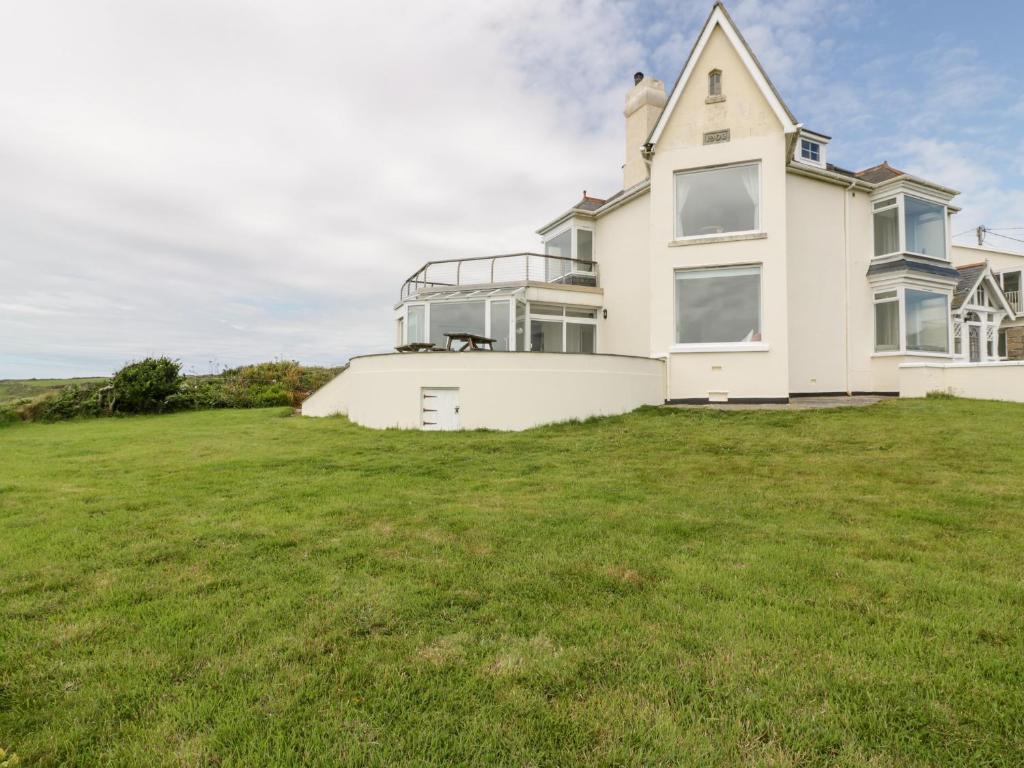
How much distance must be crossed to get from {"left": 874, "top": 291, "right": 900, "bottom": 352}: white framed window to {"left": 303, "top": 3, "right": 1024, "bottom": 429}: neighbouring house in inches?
1.9

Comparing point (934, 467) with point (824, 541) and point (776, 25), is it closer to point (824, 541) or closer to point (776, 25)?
point (824, 541)

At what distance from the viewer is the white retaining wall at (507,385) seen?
12320mm

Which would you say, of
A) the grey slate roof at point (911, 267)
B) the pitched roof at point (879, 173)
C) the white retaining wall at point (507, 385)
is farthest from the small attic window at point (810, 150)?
the white retaining wall at point (507, 385)

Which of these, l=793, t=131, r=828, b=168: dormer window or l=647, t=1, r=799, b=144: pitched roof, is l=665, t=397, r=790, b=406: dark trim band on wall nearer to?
l=647, t=1, r=799, b=144: pitched roof

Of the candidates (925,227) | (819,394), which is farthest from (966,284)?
(819,394)

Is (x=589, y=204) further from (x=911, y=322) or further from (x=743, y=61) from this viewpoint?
(x=911, y=322)

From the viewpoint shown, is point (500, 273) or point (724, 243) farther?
point (500, 273)

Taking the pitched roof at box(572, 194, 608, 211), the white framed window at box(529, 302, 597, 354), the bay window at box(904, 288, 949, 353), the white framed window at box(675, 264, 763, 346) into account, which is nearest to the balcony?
the white framed window at box(529, 302, 597, 354)

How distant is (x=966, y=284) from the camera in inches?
795

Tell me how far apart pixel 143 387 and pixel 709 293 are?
20201 mm

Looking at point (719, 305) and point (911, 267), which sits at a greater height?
point (911, 267)

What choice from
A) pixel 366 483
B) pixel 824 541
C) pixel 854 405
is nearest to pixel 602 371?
pixel 854 405

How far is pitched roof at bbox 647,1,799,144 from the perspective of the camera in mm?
14078

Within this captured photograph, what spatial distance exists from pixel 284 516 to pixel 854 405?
13.0 meters
